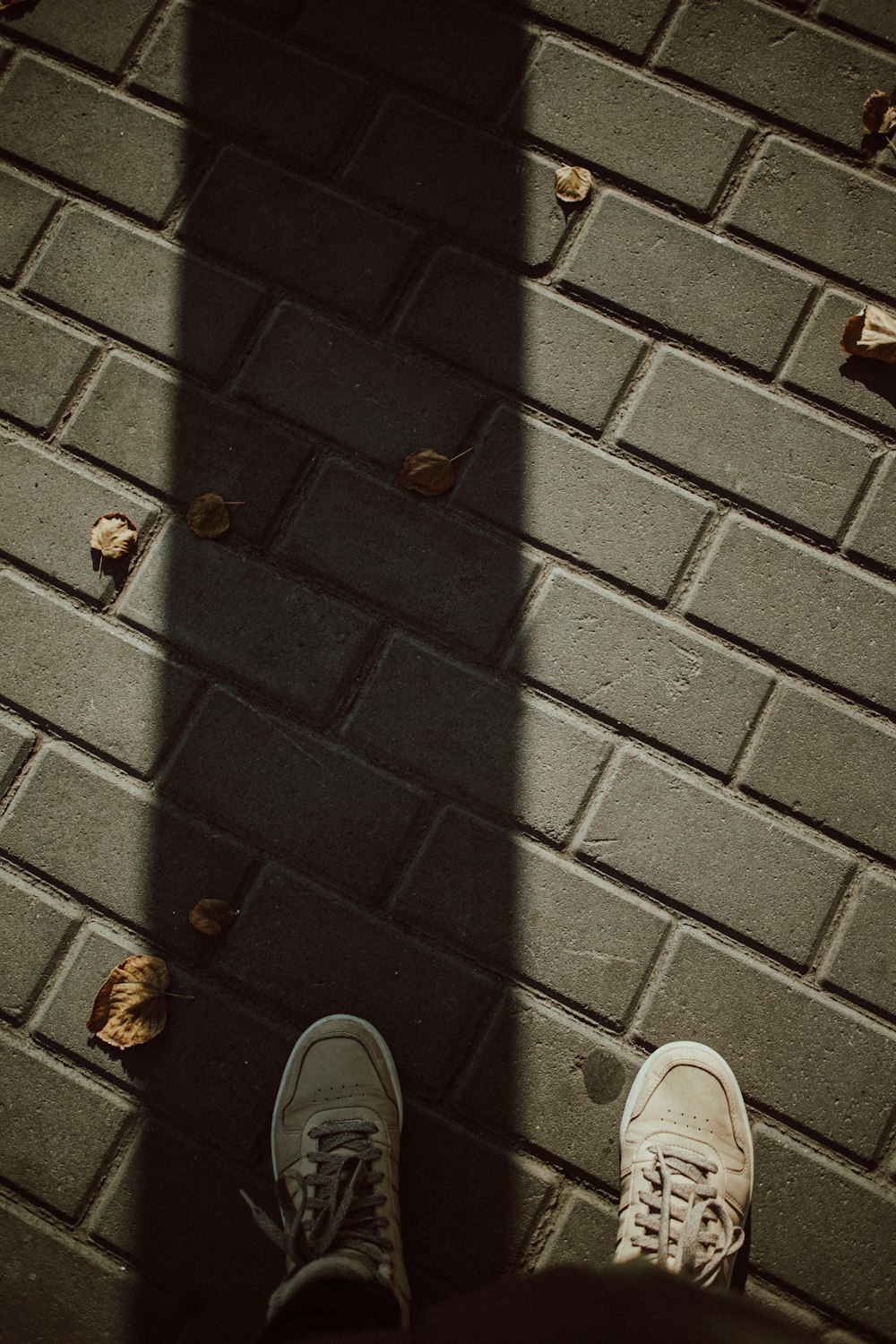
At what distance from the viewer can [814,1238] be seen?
1.76m

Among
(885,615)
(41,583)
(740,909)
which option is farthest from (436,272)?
(740,909)

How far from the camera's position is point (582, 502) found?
1.93 m

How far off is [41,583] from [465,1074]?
1.46 metres

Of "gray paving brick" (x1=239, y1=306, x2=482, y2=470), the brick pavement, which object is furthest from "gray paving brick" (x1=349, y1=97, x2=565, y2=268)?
"gray paving brick" (x1=239, y1=306, x2=482, y2=470)

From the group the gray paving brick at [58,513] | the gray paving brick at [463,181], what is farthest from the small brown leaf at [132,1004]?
the gray paving brick at [463,181]

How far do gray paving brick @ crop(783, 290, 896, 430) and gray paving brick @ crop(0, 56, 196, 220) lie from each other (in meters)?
1.56

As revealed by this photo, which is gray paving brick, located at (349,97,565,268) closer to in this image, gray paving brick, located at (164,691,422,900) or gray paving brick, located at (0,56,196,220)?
gray paving brick, located at (0,56,196,220)

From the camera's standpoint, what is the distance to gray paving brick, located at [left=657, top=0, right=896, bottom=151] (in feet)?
6.68

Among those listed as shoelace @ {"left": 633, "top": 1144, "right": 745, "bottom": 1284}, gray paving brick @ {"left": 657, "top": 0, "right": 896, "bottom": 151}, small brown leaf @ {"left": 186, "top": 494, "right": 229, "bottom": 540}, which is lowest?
shoelace @ {"left": 633, "top": 1144, "right": 745, "bottom": 1284}

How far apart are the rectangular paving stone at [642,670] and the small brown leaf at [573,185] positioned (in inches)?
36.5

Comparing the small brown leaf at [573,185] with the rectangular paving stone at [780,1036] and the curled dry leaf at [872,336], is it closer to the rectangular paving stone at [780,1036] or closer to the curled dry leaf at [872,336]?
the curled dry leaf at [872,336]

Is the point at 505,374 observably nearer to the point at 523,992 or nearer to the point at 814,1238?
the point at 523,992

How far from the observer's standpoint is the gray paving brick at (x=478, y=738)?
6.12ft

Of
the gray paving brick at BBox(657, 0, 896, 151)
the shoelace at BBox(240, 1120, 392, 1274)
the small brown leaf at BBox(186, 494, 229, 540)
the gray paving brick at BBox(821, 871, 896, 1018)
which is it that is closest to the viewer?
the shoelace at BBox(240, 1120, 392, 1274)
